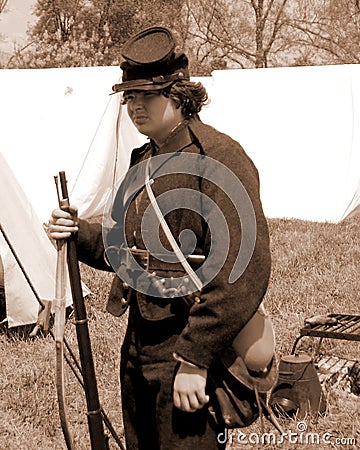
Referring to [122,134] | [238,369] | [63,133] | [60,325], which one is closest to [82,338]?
[60,325]

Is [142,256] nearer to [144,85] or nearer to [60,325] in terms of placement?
[60,325]

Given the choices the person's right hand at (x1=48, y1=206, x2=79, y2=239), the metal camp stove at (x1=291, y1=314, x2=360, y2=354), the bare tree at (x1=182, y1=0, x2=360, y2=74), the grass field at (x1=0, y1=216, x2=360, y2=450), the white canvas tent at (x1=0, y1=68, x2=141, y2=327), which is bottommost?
the grass field at (x1=0, y1=216, x2=360, y2=450)

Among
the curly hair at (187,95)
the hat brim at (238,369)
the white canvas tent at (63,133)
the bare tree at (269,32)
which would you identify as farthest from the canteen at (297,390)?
the bare tree at (269,32)

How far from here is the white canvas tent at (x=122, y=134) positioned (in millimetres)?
8883

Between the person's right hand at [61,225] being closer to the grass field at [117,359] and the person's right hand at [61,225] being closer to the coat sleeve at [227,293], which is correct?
the coat sleeve at [227,293]

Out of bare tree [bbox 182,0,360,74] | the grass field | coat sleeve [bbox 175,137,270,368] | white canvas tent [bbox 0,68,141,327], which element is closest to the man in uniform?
coat sleeve [bbox 175,137,270,368]

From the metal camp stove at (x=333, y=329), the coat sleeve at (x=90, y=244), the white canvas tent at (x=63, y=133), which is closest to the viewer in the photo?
the coat sleeve at (x=90, y=244)

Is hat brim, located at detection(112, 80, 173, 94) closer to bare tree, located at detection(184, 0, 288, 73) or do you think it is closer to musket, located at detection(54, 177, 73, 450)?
musket, located at detection(54, 177, 73, 450)

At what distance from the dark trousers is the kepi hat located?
60 centimetres

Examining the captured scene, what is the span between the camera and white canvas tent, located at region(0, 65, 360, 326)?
888cm

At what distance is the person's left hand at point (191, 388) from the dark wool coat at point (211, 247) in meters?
0.04

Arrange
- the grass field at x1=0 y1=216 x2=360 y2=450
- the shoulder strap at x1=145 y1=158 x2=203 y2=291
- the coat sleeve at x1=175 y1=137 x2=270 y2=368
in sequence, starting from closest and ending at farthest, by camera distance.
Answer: the coat sleeve at x1=175 y1=137 x2=270 y2=368 → the shoulder strap at x1=145 y1=158 x2=203 y2=291 → the grass field at x1=0 y1=216 x2=360 y2=450

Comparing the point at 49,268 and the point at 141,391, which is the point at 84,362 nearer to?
the point at 141,391

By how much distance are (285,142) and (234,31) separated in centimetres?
1764
